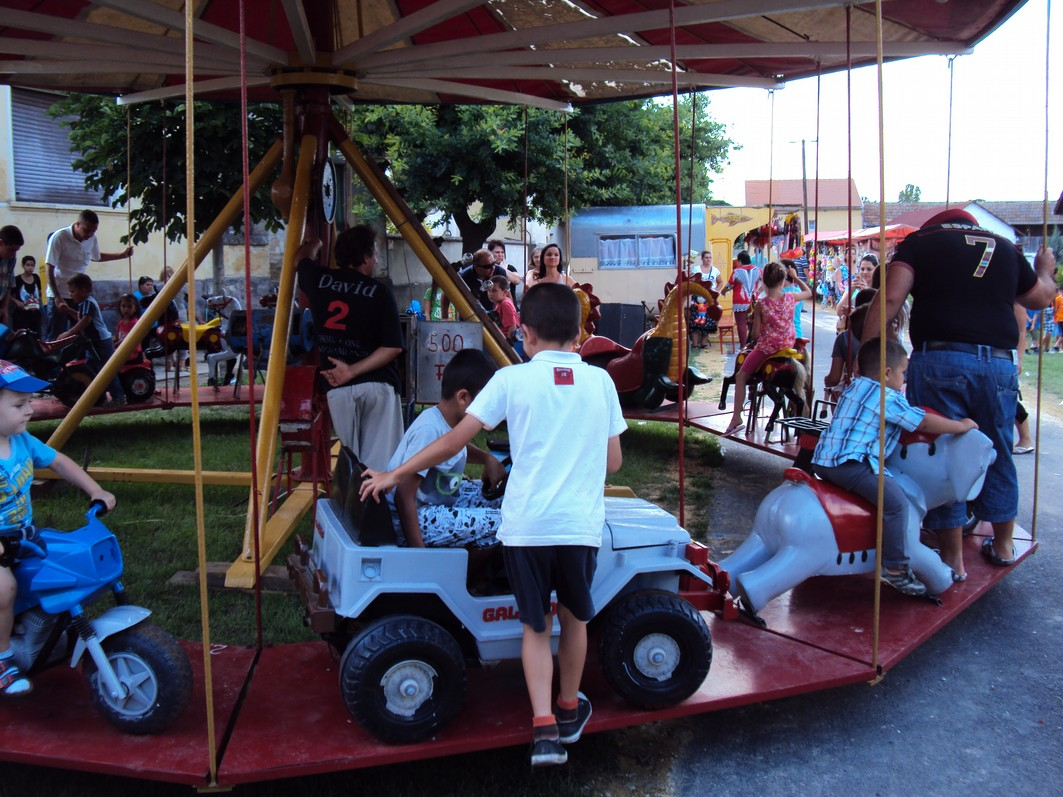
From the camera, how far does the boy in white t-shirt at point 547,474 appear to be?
2.94 meters

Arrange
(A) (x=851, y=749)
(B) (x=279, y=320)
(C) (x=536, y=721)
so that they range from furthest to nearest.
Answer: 1. (B) (x=279, y=320)
2. (A) (x=851, y=749)
3. (C) (x=536, y=721)

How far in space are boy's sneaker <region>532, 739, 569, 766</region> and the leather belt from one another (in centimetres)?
297

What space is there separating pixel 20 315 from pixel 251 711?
7.13 metres

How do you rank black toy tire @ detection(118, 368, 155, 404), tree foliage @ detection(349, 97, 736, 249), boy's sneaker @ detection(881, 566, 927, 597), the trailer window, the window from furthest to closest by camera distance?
the trailer window → tree foliage @ detection(349, 97, 736, 249) → the window → black toy tire @ detection(118, 368, 155, 404) → boy's sneaker @ detection(881, 566, 927, 597)

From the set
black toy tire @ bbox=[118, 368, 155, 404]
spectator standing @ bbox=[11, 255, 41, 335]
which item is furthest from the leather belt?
spectator standing @ bbox=[11, 255, 41, 335]

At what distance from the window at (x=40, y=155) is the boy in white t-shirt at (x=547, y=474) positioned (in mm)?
13584

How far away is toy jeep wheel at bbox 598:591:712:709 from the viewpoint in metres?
3.25

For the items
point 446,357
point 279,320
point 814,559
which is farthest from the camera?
point 446,357

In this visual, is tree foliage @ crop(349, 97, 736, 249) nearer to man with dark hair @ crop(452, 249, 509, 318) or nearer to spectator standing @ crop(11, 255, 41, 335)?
man with dark hair @ crop(452, 249, 509, 318)

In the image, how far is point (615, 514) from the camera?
3.63 metres

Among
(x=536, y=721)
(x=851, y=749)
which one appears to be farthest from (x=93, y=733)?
(x=851, y=749)

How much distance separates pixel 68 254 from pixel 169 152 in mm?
1577

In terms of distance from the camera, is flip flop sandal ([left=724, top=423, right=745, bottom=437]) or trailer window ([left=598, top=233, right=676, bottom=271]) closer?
flip flop sandal ([left=724, top=423, right=745, bottom=437])

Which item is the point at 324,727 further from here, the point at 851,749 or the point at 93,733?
the point at 851,749
